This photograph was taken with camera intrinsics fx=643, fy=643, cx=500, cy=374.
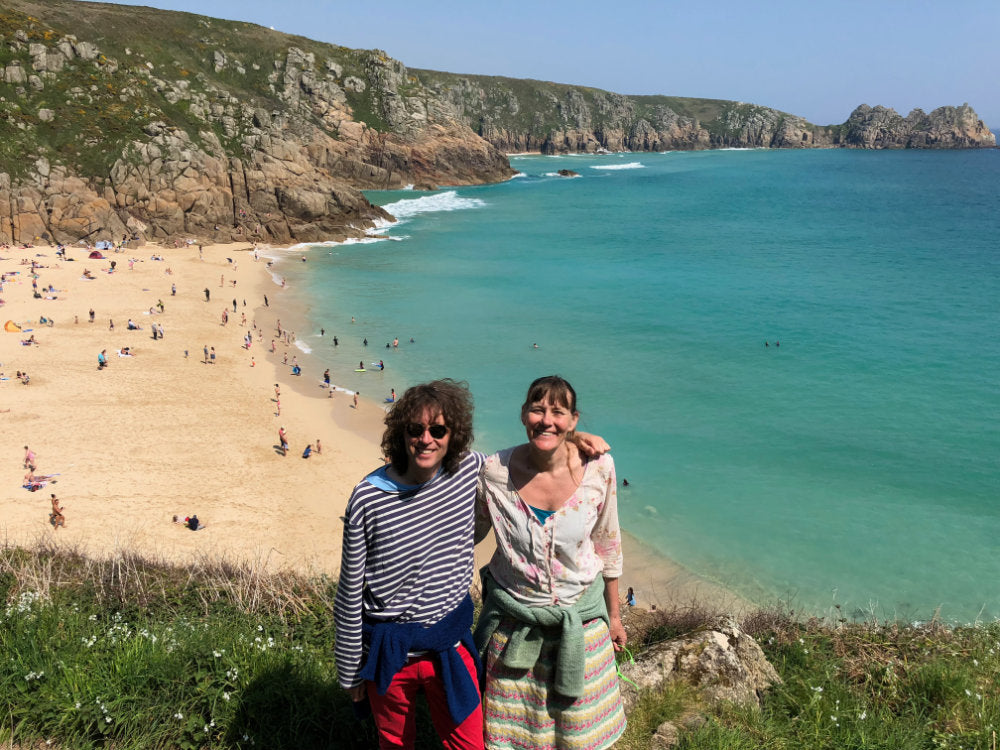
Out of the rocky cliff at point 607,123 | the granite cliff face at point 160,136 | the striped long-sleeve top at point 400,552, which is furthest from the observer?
the rocky cliff at point 607,123

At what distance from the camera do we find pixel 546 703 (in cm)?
308

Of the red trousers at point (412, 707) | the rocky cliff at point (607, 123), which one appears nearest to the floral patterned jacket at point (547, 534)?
the red trousers at point (412, 707)

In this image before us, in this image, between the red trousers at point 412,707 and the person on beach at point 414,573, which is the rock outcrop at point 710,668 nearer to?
the red trousers at point 412,707

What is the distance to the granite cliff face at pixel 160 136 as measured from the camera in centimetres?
4728

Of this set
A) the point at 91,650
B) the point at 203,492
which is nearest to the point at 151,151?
the point at 203,492

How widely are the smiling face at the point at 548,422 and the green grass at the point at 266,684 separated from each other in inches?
85.5

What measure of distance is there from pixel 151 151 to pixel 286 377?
36285mm

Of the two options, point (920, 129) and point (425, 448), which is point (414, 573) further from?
point (920, 129)

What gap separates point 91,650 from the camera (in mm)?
4426

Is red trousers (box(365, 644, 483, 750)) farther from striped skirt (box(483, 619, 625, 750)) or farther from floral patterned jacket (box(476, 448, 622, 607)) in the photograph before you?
floral patterned jacket (box(476, 448, 622, 607))

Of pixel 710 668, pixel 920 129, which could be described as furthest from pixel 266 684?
pixel 920 129

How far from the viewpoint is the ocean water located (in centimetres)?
1644

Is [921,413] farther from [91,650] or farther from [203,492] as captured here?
[91,650]

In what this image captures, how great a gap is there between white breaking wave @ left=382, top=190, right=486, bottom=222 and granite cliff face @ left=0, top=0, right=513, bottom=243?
8.21 metres
